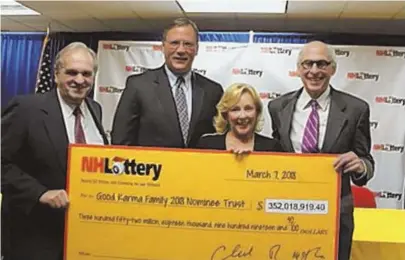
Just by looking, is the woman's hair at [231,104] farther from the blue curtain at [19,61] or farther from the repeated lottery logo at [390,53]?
the blue curtain at [19,61]

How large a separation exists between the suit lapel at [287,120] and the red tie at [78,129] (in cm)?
84

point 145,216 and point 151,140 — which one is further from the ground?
point 151,140

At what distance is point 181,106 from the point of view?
239 centimetres

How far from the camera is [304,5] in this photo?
484 cm

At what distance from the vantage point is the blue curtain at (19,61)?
6.68 meters

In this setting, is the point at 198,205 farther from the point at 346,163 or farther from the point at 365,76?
the point at 365,76

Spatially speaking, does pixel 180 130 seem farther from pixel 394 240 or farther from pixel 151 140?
pixel 394 240

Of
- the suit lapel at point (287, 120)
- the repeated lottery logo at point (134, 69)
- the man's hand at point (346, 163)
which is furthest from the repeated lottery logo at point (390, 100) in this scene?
the man's hand at point (346, 163)

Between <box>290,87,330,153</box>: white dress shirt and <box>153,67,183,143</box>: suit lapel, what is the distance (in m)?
0.50

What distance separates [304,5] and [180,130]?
2.93 m

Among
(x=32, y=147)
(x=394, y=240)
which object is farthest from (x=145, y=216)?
(x=394, y=240)

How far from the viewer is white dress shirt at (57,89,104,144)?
6.52 feet

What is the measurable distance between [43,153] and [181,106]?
0.71 metres
